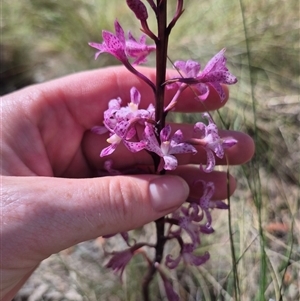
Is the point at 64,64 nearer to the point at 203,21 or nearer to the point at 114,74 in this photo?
the point at 203,21

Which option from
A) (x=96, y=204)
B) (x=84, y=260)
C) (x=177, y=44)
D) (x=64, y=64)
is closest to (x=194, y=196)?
(x=96, y=204)

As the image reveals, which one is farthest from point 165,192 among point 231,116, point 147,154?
point 231,116

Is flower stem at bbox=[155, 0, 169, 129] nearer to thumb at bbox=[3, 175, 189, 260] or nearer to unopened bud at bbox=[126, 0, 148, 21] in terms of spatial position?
unopened bud at bbox=[126, 0, 148, 21]

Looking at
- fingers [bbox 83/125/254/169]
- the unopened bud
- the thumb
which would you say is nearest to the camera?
the unopened bud

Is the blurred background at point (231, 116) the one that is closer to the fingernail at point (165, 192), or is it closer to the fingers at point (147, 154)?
the fingers at point (147, 154)

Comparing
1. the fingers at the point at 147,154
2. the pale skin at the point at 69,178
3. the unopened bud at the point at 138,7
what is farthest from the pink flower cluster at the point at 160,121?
the fingers at the point at 147,154

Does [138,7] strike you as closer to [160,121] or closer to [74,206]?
[160,121]

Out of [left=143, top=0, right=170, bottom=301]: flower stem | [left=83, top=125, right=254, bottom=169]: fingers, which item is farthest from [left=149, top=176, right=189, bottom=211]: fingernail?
[left=83, top=125, right=254, bottom=169]: fingers
